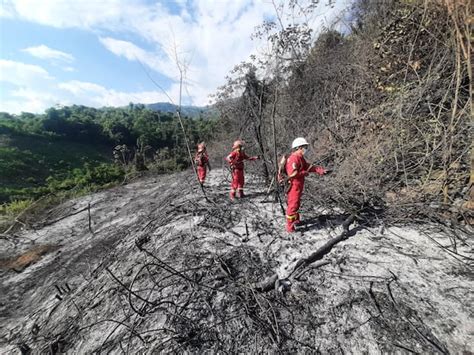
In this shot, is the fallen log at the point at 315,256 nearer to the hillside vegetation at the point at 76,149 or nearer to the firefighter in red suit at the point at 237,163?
the firefighter in red suit at the point at 237,163

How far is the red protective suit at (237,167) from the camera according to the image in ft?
19.9

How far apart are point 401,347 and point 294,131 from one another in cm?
747

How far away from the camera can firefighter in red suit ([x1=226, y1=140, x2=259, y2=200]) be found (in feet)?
19.8

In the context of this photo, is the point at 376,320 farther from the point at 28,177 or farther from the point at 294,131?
the point at 28,177

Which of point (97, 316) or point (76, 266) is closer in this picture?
point (97, 316)

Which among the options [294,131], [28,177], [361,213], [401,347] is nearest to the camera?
[401,347]

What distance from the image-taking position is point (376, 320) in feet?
9.78

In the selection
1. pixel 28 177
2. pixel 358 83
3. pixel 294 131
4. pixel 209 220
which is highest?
pixel 358 83

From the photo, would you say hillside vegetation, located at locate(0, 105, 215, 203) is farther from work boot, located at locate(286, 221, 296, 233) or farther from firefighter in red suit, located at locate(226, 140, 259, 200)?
work boot, located at locate(286, 221, 296, 233)

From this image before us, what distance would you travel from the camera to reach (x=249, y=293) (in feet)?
11.2

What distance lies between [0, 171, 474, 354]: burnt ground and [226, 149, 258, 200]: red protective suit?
0.70 metres

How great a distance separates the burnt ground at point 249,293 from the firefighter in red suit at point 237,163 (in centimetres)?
71

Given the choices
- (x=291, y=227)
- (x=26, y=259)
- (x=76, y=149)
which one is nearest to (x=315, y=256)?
(x=291, y=227)

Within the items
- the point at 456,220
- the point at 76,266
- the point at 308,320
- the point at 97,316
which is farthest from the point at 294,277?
the point at 76,266
